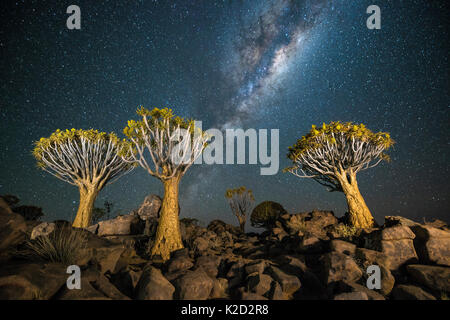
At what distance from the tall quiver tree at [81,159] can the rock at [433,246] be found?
1296 centimetres

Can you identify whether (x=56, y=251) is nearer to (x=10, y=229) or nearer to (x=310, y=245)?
(x=10, y=229)

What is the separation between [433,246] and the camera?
5.06 metres

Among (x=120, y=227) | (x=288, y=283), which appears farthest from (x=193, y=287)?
(x=120, y=227)

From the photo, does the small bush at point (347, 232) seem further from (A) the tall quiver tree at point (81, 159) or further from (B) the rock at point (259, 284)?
(A) the tall quiver tree at point (81, 159)

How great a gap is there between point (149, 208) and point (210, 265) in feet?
22.4

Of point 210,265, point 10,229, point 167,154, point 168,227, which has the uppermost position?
point 167,154

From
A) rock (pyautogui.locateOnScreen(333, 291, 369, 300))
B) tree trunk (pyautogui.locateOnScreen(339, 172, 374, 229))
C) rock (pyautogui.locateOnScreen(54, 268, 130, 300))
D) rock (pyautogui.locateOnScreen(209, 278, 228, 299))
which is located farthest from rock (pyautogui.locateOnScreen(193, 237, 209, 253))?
tree trunk (pyautogui.locateOnScreen(339, 172, 374, 229))

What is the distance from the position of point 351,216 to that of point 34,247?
38.0ft

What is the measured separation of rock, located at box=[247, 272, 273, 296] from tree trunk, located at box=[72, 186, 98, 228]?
413 inches

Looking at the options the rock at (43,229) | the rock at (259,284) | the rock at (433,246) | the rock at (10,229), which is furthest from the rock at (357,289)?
the rock at (43,229)

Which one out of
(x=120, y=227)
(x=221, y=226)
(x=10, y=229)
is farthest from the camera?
(x=221, y=226)
